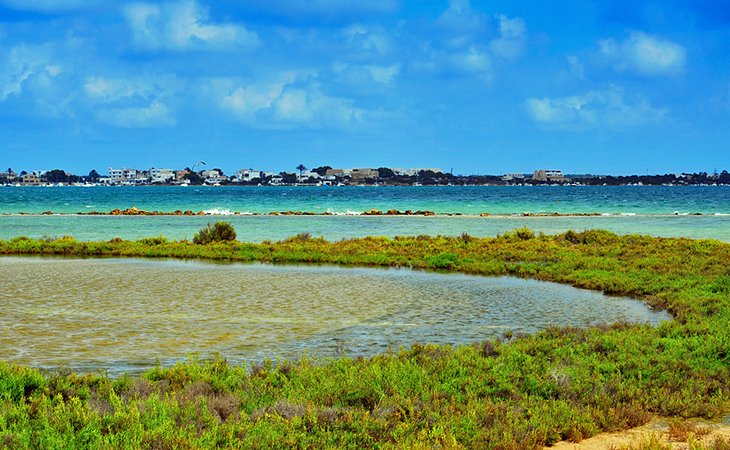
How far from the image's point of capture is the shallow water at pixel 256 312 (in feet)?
51.0

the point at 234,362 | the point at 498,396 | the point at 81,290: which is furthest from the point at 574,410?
the point at 81,290

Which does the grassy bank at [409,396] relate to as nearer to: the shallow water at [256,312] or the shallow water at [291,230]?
the shallow water at [256,312]

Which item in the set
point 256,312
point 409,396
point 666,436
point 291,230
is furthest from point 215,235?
point 666,436

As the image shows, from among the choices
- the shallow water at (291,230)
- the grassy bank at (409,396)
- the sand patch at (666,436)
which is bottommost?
the shallow water at (291,230)

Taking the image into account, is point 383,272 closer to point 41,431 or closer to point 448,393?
point 448,393

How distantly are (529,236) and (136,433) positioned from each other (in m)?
38.1

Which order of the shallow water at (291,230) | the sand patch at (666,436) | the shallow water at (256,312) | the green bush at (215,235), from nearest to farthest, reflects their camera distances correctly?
the sand patch at (666,436)
the shallow water at (256,312)
the green bush at (215,235)
the shallow water at (291,230)

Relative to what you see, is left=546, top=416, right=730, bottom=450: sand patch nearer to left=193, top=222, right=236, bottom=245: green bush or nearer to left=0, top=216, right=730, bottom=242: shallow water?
left=193, top=222, right=236, bottom=245: green bush

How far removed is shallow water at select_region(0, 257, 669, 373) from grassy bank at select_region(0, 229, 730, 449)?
2291mm

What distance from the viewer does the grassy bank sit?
8.98m

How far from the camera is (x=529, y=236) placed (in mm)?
44469

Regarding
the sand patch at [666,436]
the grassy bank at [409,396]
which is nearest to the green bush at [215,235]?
the grassy bank at [409,396]

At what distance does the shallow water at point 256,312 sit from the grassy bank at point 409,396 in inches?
90.2

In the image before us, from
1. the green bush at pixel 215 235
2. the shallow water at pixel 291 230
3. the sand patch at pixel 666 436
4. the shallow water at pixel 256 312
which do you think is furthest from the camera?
the shallow water at pixel 291 230
